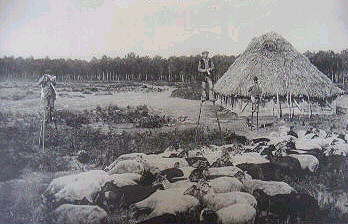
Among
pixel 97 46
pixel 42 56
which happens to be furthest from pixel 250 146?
pixel 42 56

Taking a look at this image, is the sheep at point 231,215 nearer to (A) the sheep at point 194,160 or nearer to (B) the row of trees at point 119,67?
(A) the sheep at point 194,160

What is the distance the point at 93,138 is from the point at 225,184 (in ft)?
3.97

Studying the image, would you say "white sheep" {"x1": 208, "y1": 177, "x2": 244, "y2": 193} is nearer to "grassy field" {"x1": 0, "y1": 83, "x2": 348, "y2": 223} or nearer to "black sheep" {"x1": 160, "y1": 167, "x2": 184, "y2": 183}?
"black sheep" {"x1": 160, "y1": 167, "x2": 184, "y2": 183}

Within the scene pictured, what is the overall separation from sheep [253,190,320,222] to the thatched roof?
104 centimetres

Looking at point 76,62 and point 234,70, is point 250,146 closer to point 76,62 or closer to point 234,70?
point 234,70

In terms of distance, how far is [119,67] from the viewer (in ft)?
11.1

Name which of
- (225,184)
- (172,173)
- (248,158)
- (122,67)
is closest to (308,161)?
(248,158)

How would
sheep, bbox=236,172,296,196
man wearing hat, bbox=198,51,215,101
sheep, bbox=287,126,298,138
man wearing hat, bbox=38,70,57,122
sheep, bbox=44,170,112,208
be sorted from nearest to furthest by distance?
1. sheep, bbox=44,170,112,208
2. sheep, bbox=236,172,296,196
3. man wearing hat, bbox=38,70,57,122
4. man wearing hat, bbox=198,51,215,101
5. sheep, bbox=287,126,298,138

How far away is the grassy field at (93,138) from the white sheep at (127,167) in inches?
4.4

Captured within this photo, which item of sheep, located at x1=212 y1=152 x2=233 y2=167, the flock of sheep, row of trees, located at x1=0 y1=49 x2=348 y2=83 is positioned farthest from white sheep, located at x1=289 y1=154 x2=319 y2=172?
row of trees, located at x1=0 y1=49 x2=348 y2=83

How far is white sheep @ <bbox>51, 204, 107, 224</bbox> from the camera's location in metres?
2.77

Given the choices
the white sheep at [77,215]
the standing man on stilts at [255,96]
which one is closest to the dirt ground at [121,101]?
the standing man on stilts at [255,96]

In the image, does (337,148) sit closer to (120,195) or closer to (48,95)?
(120,195)

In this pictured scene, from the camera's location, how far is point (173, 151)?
3.24 metres
